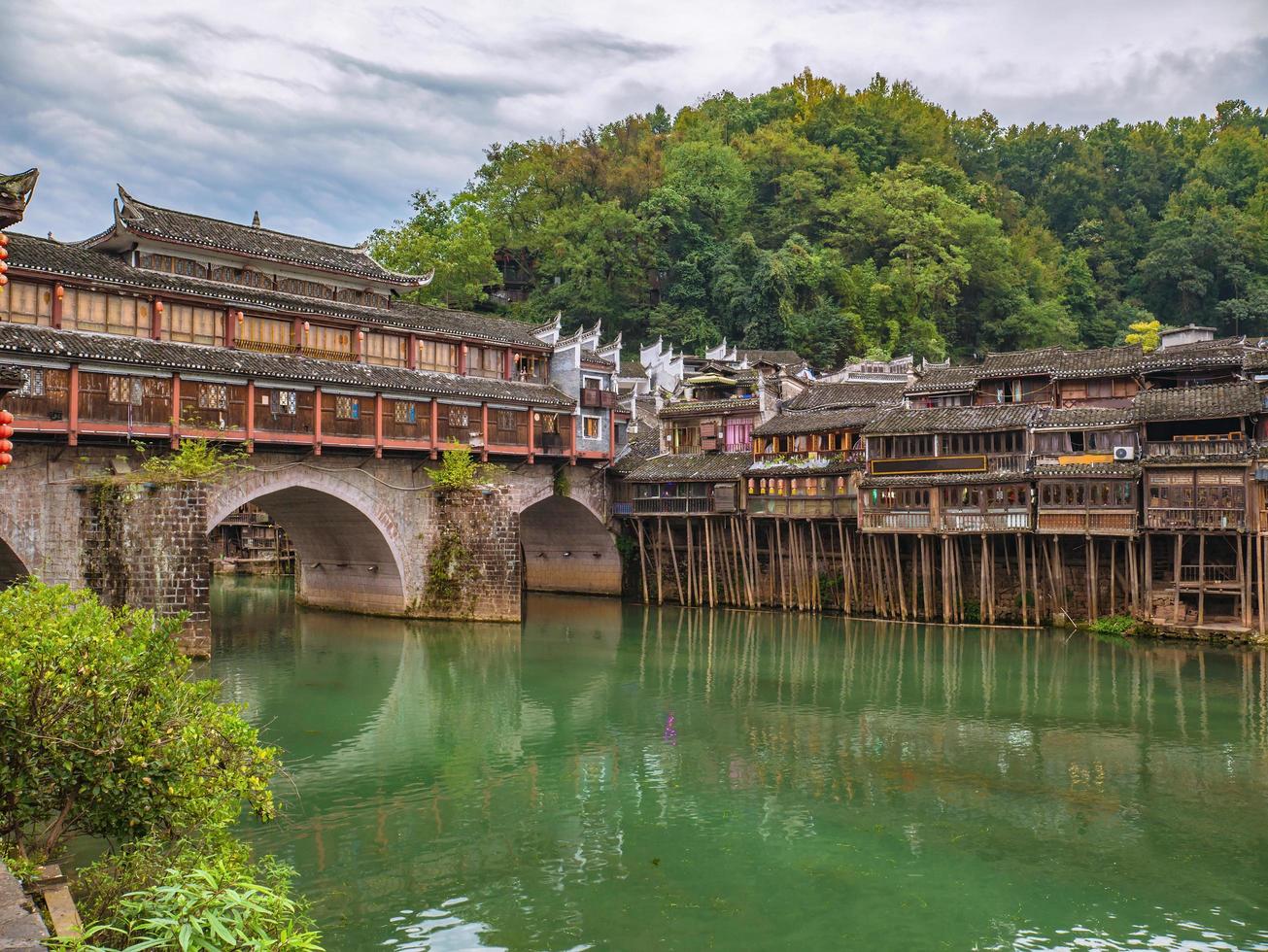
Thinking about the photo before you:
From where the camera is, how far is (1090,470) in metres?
38.1

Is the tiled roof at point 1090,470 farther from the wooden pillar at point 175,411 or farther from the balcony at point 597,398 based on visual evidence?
the wooden pillar at point 175,411

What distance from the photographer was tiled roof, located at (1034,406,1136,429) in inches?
1512

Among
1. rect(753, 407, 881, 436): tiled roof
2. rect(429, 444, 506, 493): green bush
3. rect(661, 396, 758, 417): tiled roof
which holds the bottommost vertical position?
rect(429, 444, 506, 493): green bush

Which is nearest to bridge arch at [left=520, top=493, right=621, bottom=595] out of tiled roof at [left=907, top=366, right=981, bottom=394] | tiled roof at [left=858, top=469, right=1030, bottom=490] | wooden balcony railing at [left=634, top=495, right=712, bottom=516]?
wooden balcony railing at [left=634, top=495, right=712, bottom=516]

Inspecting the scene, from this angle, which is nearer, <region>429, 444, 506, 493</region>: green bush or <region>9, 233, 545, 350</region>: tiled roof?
<region>9, 233, 545, 350</region>: tiled roof

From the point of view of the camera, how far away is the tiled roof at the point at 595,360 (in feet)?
161

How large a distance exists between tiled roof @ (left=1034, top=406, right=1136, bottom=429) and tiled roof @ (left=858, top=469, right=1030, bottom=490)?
2.05 metres

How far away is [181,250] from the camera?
36.8 m

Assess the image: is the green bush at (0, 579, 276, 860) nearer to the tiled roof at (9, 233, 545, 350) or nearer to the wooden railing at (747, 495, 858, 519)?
the tiled roof at (9, 233, 545, 350)

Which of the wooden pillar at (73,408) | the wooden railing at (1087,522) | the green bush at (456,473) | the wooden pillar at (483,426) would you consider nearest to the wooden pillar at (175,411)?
the wooden pillar at (73,408)

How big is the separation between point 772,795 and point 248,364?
24.2 metres

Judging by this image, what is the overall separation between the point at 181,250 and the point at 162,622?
28.4 m

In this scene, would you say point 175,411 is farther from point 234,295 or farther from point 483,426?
point 483,426

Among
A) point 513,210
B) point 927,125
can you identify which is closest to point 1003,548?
point 513,210
